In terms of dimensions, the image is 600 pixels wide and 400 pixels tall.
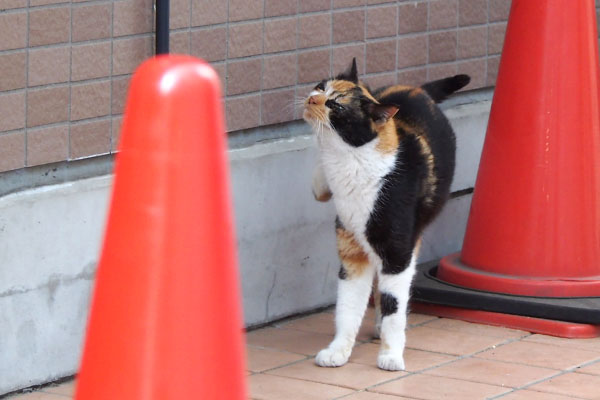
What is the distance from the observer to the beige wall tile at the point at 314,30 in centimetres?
495

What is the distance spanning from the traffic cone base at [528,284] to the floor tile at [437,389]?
2.95ft

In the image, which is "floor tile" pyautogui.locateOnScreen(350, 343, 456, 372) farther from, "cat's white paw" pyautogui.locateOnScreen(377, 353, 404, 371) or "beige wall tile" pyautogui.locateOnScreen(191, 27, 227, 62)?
→ "beige wall tile" pyautogui.locateOnScreen(191, 27, 227, 62)

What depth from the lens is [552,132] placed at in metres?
4.93

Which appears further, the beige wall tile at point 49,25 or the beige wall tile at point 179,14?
the beige wall tile at point 179,14

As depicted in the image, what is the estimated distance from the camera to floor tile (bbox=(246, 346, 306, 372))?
14.3 feet

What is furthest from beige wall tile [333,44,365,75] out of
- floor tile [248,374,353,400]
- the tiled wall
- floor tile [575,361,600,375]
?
floor tile [575,361,600,375]

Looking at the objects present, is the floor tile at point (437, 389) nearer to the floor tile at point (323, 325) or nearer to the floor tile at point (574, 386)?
the floor tile at point (574, 386)

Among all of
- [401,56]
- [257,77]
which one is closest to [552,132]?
[401,56]

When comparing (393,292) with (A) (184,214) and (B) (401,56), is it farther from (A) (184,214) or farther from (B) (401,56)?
(A) (184,214)

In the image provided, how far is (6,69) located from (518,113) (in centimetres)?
234

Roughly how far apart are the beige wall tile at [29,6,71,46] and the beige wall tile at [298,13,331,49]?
4.17 feet

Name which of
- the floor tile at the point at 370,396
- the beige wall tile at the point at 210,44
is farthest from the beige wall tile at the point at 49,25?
the floor tile at the point at 370,396

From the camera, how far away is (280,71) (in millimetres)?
4887

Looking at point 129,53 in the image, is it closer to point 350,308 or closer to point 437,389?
point 350,308
